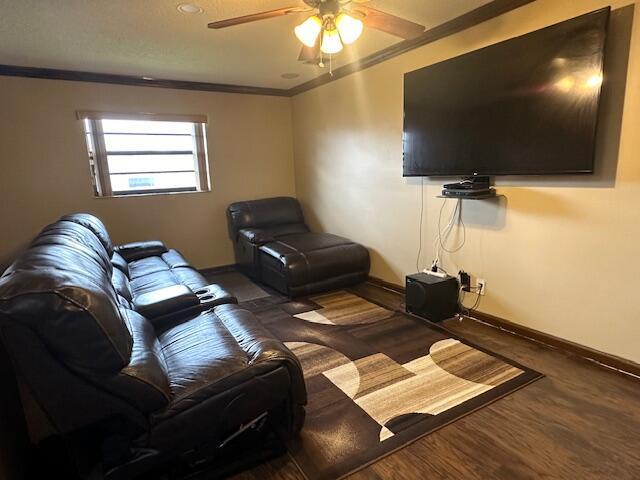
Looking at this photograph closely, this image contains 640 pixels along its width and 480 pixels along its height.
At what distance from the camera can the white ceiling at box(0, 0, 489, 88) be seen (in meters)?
2.44

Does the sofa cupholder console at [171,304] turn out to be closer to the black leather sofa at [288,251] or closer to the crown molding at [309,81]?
the black leather sofa at [288,251]

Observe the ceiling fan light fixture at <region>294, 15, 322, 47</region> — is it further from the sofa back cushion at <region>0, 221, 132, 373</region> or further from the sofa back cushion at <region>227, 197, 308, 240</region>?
the sofa back cushion at <region>227, 197, 308, 240</region>

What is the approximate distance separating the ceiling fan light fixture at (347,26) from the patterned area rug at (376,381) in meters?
2.05

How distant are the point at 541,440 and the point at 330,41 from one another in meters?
2.37

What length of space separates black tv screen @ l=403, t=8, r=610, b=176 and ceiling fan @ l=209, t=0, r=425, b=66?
789 millimetres

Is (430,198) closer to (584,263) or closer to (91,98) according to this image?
(584,263)

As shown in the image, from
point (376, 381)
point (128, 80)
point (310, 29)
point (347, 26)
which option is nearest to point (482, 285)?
point (376, 381)

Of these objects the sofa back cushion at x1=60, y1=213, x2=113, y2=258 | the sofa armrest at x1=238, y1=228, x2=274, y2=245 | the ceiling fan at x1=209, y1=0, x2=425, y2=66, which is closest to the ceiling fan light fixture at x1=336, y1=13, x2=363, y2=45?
the ceiling fan at x1=209, y1=0, x2=425, y2=66

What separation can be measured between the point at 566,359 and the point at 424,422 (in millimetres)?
1232

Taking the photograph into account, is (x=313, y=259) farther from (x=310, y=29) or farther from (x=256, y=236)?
(x=310, y=29)

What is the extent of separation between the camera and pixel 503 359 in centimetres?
248

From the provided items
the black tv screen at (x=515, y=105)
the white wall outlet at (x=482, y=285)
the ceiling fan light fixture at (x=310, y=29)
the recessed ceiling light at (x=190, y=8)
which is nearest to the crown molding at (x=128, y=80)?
the recessed ceiling light at (x=190, y=8)

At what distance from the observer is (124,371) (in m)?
1.32

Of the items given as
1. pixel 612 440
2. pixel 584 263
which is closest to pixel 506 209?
pixel 584 263
